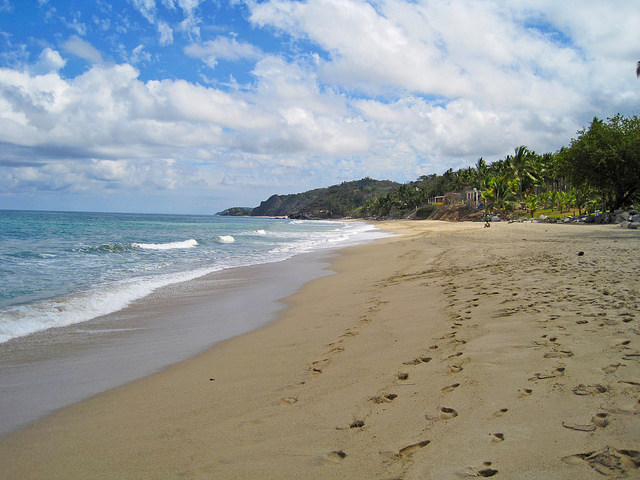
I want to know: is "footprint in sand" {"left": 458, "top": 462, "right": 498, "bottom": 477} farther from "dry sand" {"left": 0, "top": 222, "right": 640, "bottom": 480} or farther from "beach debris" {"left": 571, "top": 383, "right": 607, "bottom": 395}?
"beach debris" {"left": 571, "top": 383, "right": 607, "bottom": 395}

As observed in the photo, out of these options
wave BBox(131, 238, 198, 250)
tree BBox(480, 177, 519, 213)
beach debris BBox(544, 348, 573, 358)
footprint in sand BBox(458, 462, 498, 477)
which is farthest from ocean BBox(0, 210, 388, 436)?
tree BBox(480, 177, 519, 213)

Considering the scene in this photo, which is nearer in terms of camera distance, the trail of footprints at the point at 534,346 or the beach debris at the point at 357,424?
the trail of footprints at the point at 534,346

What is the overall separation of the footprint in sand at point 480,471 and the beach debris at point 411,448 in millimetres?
343

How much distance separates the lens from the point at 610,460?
206 centimetres

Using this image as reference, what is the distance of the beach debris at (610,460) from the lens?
1.98 metres

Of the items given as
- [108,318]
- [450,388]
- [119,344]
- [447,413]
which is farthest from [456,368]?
[108,318]

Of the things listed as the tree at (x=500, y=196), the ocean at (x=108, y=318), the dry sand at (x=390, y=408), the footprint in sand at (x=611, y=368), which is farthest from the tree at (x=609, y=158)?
the footprint in sand at (x=611, y=368)

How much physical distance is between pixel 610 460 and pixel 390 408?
143 cm

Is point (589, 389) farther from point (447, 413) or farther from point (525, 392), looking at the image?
point (447, 413)

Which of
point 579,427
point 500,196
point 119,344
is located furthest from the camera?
point 500,196

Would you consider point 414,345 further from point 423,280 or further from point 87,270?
point 87,270

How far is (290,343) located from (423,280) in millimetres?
4932

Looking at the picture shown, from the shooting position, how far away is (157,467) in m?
2.59

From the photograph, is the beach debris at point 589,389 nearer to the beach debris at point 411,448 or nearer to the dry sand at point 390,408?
the dry sand at point 390,408
